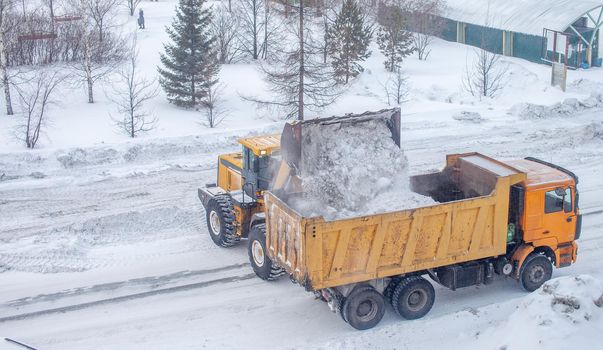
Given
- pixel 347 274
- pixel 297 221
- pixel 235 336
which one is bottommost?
pixel 235 336

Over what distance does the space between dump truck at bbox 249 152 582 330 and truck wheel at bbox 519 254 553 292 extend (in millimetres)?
19

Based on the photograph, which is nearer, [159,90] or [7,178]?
[7,178]

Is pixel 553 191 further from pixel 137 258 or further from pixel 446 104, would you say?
pixel 446 104

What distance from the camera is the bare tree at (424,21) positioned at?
41131 mm

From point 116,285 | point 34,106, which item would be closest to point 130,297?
point 116,285

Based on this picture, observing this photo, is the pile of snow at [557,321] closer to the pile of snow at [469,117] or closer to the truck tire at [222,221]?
the truck tire at [222,221]

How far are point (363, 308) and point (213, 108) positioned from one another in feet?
56.9

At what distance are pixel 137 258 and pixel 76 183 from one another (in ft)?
18.3

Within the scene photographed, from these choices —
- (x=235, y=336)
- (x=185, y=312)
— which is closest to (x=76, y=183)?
(x=185, y=312)

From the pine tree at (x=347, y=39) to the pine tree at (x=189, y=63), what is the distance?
20.2ft

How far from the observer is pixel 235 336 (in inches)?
473

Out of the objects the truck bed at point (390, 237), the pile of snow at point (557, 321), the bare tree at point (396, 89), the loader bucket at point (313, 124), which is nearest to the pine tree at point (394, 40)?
the bare tree at point (396, 89)

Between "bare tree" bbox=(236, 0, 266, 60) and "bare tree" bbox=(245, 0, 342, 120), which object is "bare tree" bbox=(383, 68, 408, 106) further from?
"bare tree" bbox=(236, 0, 266, 60)

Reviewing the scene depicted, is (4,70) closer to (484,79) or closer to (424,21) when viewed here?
(484,79)
